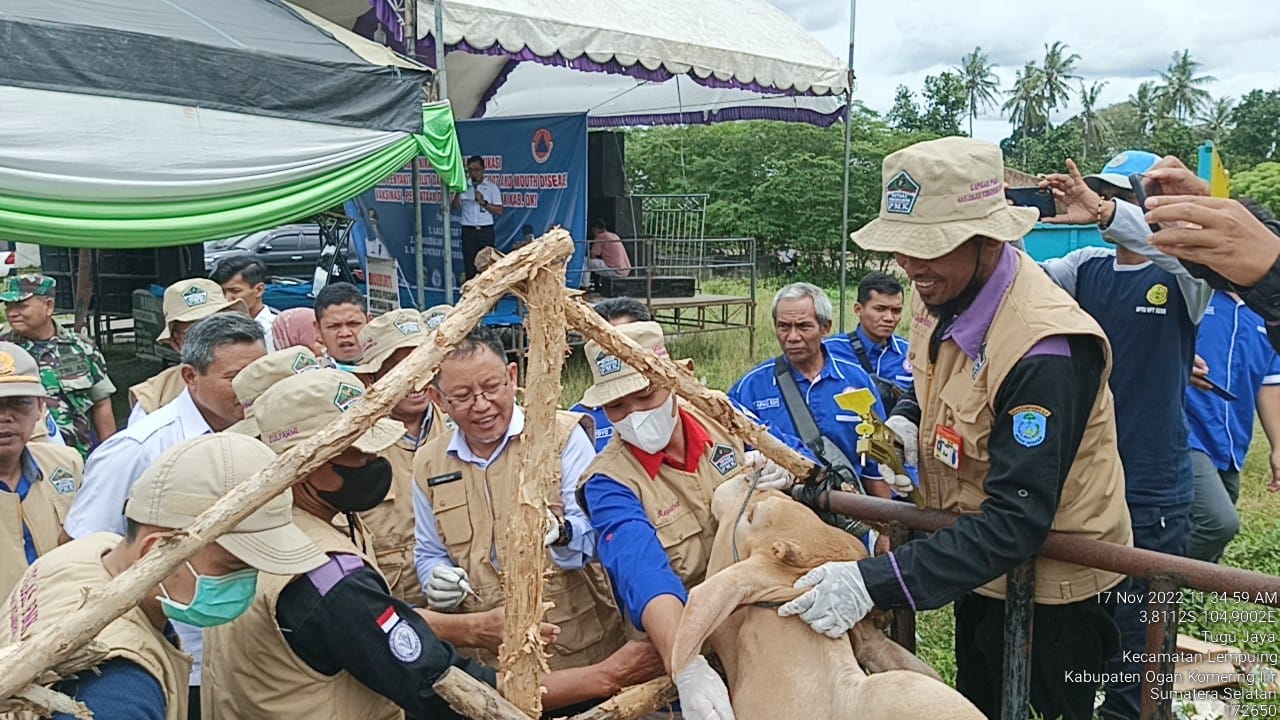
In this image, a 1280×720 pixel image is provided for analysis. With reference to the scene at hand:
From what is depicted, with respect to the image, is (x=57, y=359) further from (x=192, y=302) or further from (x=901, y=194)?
(x=901, y=194)

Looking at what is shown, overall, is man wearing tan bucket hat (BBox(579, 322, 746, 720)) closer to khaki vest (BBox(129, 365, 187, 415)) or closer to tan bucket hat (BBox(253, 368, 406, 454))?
tan bucket hat (BBox(253, 368, 406, 454))

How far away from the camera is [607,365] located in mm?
2871

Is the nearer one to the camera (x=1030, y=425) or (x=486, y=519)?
(x=1030, y=425)

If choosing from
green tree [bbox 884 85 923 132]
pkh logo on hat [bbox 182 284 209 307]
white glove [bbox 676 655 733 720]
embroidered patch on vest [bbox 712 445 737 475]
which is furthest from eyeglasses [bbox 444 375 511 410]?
green tree [bbox 884 85 923 132]

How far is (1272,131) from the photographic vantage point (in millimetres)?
40469

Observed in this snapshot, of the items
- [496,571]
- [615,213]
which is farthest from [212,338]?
[615,213]

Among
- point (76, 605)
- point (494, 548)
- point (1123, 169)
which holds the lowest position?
point (494, 548)

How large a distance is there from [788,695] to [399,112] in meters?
5.49

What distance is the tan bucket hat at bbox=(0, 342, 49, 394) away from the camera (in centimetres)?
330

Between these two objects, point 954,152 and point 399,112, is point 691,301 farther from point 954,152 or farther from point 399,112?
point 954,152

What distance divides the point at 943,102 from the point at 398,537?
43.6 m

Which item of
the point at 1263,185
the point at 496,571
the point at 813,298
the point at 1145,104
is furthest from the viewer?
the point at 1145,104

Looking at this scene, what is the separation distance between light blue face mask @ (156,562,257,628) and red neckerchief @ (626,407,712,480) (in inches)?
46.5

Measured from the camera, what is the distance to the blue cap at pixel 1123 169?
3059mm
